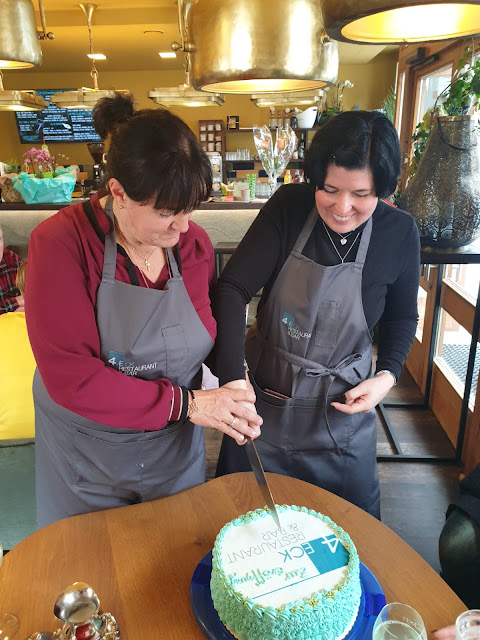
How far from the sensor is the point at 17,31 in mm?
803

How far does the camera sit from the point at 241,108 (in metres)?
8.23

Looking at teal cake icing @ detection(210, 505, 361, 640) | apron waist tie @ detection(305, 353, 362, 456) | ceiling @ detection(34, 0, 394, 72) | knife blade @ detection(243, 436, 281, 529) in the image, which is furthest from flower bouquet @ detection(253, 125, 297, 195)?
teal cake icing @ detection(210, 505, 361, 640)

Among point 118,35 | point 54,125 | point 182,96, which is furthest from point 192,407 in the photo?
point 54,125

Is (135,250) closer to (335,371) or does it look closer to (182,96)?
(335,371)

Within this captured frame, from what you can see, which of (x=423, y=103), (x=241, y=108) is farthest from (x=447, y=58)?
(x=241, y=108)

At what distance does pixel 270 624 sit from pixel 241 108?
8.36m

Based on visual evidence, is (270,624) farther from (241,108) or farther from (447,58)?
(241,108)

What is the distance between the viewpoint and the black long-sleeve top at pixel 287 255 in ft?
4.58

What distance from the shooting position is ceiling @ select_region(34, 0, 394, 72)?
4.68 metres

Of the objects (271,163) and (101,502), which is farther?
(271,163)

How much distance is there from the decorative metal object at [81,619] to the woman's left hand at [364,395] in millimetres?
797

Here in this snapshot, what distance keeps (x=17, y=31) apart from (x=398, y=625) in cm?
109

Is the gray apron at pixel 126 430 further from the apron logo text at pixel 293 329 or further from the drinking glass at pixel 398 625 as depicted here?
the drinking glass at pixel 398 625

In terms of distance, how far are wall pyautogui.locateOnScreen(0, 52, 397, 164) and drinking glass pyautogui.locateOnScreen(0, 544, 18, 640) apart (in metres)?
7.66
